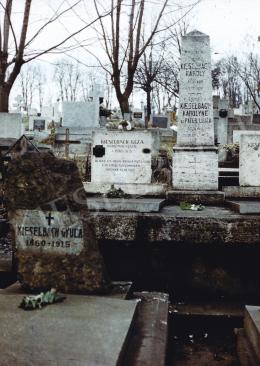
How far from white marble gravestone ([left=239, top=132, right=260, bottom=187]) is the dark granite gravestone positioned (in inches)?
155

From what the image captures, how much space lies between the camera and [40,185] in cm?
316

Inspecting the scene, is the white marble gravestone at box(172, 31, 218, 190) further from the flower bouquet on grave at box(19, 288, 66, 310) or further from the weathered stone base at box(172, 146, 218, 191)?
the flower bouquet on grave at box(19, 288, 66, 310)

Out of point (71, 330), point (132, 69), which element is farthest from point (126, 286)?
point (132, 69)

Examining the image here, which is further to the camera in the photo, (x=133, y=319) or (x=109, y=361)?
(x=133, y=319)

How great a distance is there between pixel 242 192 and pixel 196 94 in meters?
1.68

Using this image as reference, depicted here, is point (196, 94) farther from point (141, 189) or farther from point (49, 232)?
point (49, 232)

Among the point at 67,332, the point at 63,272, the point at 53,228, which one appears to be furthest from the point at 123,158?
the point at 67,332

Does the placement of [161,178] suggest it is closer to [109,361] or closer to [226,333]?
[226,333]

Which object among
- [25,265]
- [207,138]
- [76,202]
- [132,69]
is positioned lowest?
[25,265]

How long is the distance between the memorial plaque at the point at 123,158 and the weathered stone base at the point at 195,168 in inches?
17.7

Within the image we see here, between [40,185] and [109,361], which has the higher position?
[40,185]

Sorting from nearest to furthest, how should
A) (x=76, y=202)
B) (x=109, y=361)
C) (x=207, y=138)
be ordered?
(x=109, y=361) < (x=76, y=202) < (x=207, y=138)

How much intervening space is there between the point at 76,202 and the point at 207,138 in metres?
3.96

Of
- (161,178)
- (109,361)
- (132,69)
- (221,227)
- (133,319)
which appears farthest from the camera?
(132,69)
